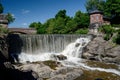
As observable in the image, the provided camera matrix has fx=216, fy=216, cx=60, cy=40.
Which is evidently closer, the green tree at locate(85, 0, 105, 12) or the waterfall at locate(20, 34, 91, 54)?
the waterfall at locate(20, 34, 91, 54)

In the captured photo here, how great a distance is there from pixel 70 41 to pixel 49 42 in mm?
4506

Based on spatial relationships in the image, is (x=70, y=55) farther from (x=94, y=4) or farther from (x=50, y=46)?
(x=94, y=4)

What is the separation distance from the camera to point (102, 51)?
37750 mm

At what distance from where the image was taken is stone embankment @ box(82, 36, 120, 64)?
117ft

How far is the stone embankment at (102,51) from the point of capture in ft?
117

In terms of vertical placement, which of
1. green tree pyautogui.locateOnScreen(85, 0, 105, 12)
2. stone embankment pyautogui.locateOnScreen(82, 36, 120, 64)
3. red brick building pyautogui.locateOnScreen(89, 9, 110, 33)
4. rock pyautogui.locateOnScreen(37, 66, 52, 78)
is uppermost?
green tree pyautogui.locateOnScreen(85, 0, 105, 12)

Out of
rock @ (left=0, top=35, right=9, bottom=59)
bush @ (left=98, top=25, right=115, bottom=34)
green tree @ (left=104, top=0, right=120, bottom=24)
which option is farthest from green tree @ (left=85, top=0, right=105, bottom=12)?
rock @ (left=0, top=35, right=9, bottom=59)

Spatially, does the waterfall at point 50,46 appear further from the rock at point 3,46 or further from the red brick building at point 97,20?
the red brick building at point 97,20

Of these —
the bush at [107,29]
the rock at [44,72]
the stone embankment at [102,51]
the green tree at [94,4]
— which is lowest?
the rock at [44,72]

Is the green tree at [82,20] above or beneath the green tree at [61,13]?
beneath

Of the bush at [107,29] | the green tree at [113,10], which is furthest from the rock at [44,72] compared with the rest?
the green tree at [113,10]

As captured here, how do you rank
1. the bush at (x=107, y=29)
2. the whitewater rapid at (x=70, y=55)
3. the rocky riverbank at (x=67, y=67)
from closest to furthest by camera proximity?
the rocky riverbank at (x=67, y=67) < the whitewater rapid at (x=70, y=55) < the bush at (x=107, y=29)

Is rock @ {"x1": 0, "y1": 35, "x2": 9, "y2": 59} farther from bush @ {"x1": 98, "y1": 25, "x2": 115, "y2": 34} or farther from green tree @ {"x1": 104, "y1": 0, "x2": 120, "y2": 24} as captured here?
green tree @ {"x1": 104, "y1": 0, "x2": 120, "y2": 24}

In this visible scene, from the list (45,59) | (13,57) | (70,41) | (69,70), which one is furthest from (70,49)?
(69,70)
